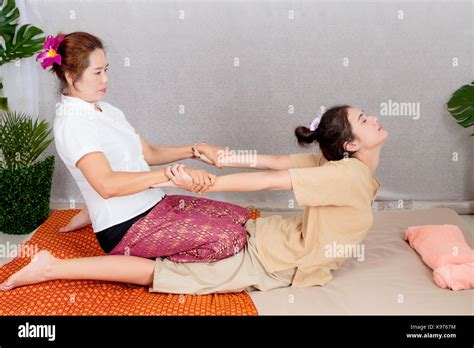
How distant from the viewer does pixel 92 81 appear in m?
2.35

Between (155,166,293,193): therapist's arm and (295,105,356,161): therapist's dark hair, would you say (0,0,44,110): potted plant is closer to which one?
(155,166,293,193): therapist's arm

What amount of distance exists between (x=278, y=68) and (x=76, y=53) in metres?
1.34

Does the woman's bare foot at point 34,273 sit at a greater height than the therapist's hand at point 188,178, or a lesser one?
lesser

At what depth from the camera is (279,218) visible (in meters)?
2.51

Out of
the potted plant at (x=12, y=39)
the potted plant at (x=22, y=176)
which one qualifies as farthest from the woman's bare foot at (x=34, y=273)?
the potted plant at (x=12, y=39)

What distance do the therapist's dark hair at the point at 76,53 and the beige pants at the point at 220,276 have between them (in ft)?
2.34

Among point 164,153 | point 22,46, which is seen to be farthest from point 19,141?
point 164,153

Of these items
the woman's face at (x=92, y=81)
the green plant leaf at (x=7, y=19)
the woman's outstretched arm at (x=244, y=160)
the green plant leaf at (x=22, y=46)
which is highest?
the green plant leaf at (x=7, y=19)

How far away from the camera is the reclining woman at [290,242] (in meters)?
2.25

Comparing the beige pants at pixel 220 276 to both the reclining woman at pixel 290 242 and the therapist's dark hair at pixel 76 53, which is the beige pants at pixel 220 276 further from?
the therapist's dark hair at pixel 76 53

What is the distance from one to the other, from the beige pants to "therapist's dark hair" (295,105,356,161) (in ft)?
1.42

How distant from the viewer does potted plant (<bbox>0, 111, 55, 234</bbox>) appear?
3.18 m
